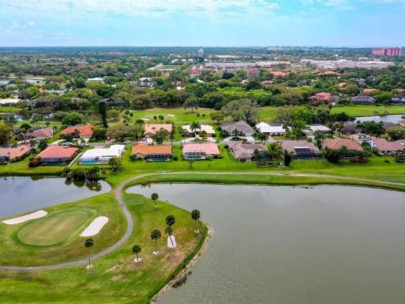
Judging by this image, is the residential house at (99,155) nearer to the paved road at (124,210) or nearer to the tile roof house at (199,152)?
the paved road at (124,210)

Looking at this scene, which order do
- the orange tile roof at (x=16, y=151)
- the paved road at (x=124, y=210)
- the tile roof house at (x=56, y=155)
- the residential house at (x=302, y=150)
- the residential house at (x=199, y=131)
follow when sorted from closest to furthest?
the paved road at (x=124, y=210) < the tile roof house at (x=56, y=155) < the residential house at (x=302, y=150) < the orange tile roof at (x=16, y=151) < the residential house at (x=199, y=131)

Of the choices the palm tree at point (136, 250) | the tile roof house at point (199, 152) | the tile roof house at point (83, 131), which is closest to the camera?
the palm tree at point (136, 250)

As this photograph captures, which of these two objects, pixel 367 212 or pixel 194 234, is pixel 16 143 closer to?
pixel 194 234

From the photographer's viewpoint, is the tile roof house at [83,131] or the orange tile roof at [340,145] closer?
the orange tile roof at [340,145]

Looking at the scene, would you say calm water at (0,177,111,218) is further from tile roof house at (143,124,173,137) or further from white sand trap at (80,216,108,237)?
tile roof house at (143,124,173,137)

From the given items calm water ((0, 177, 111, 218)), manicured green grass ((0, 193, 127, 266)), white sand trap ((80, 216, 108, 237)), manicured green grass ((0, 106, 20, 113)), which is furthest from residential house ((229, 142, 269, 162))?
manicured green grass ((0, 106, 20, 113))

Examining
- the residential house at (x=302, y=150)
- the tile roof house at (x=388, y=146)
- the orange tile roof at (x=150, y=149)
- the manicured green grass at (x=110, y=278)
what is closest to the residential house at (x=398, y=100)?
the tile roof house at (x=388, y=146)

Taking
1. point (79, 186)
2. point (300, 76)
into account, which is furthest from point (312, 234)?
point (300, 76)

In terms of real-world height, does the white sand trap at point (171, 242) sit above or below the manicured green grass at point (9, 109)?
below
